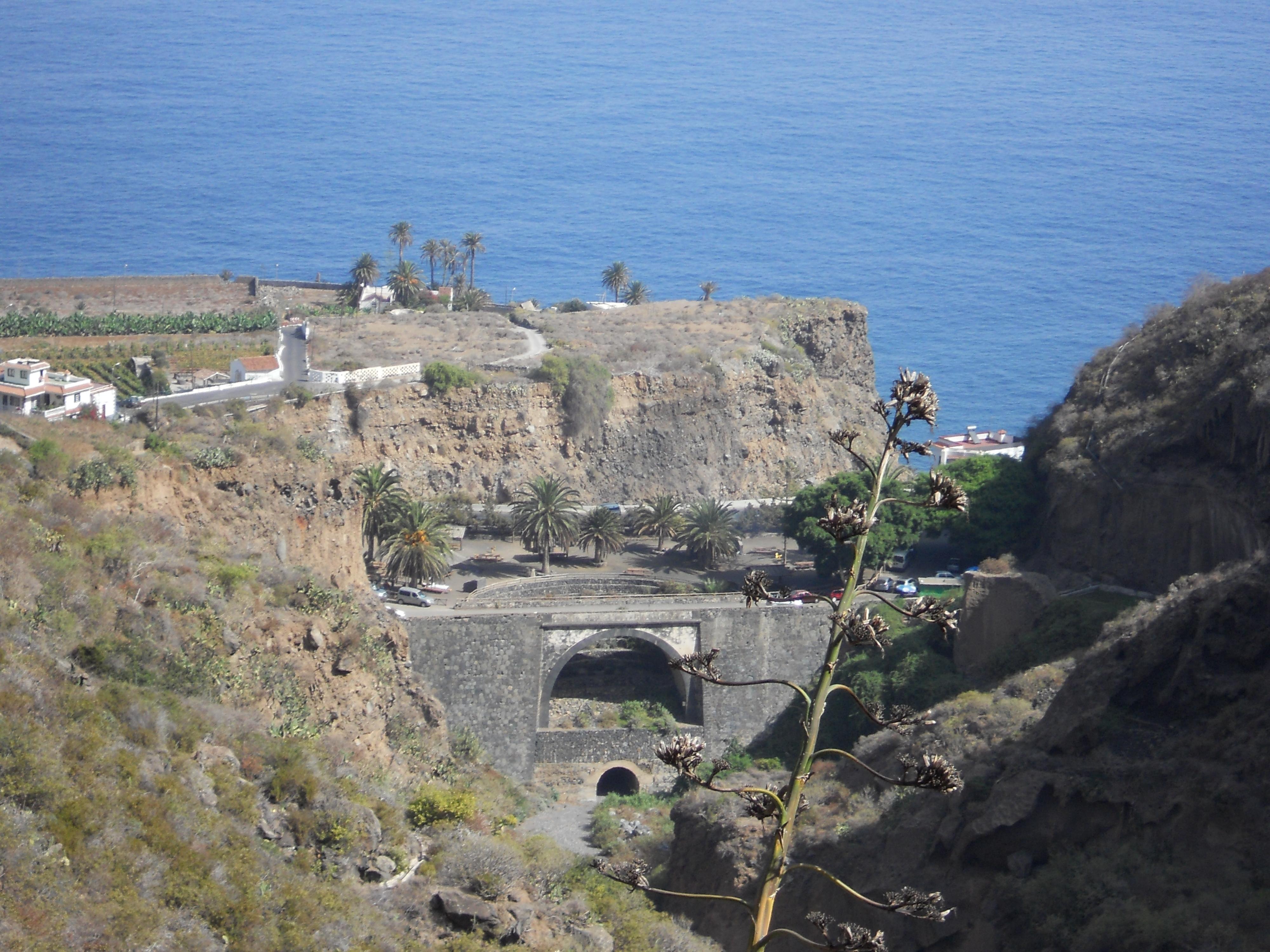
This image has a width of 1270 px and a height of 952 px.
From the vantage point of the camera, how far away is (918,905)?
1120cm

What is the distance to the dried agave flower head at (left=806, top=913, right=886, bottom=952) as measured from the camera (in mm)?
11125

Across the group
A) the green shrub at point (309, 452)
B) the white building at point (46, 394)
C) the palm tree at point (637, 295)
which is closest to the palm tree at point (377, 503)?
the green shrub at point (309, 452)

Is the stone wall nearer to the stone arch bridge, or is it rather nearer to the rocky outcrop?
the stone arch bridge

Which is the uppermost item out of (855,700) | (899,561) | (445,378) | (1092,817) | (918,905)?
(445,378)

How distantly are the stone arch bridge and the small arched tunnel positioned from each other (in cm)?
9

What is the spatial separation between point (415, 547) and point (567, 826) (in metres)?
12.4

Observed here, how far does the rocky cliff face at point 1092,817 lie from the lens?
3766 cm

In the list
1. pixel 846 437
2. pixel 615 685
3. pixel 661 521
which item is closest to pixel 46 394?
pixel 615 685

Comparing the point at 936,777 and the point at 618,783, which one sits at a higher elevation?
the point at 936,777

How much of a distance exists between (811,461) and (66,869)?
61.6 meters

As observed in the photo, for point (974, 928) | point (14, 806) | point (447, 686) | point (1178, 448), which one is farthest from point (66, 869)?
point (1178, 448)

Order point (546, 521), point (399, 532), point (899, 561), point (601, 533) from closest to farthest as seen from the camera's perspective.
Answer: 1. point (399, 532)
2. point (546, 521)
3. point (899, 561)
4. point (601, 533)

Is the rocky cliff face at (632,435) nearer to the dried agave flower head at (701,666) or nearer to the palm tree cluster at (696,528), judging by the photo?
the palm tree cluster at (696,528)

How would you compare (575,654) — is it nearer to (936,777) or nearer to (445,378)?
(445,378)
